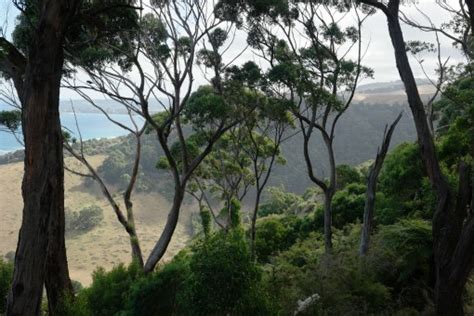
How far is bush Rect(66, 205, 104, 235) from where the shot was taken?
216 feet

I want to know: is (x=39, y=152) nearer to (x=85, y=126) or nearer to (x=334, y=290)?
(x=334, y=290)

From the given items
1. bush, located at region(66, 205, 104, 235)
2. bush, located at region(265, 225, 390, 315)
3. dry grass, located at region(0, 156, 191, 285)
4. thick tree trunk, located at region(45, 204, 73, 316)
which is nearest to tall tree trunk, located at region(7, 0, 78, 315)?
thick tree trunk, located at region(45, 204, 73, 316)

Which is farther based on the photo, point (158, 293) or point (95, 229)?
point (95, 229)

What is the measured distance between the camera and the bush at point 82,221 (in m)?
65.8

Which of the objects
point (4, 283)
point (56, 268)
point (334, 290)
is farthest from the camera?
point (4, 283)

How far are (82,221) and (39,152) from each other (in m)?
64.2

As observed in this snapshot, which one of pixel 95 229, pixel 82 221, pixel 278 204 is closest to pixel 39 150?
pixel 278 204

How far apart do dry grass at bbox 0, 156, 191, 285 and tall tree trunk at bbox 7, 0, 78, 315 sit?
→ 46.6 meters

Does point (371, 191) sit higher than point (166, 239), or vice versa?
point (371, 191)

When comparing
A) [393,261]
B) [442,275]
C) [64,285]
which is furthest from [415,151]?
[64,285]

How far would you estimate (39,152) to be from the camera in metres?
6.01

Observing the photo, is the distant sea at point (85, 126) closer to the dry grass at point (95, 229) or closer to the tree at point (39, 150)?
the tree at point (39, 150)

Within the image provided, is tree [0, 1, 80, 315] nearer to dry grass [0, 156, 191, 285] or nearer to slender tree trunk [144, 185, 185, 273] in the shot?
slender tree trunk [144, 185, 185, 273]

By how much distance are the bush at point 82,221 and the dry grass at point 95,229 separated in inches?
46.5
